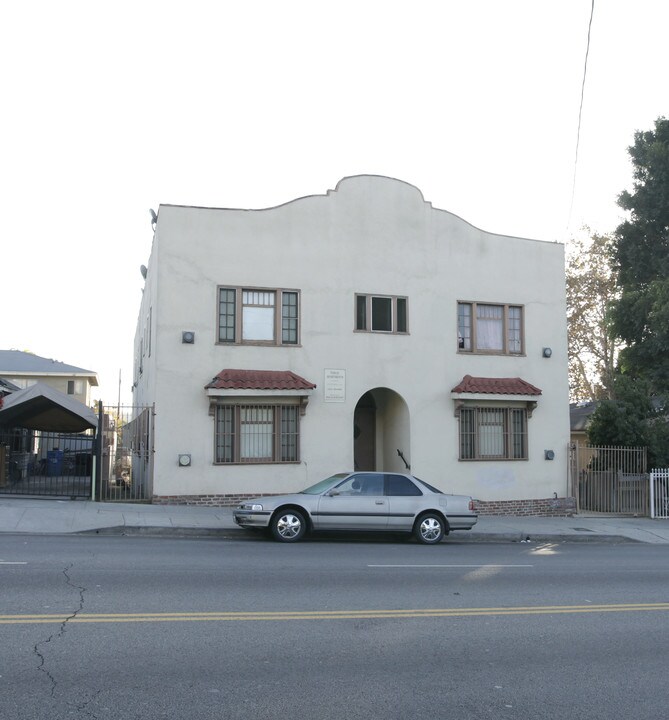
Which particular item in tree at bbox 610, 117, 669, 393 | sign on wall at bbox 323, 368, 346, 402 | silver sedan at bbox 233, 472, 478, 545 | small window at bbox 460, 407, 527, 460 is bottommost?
silver sedan at bbox 233, 472, 478, 545

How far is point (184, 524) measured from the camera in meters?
16.2

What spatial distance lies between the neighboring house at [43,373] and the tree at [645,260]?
2808cm

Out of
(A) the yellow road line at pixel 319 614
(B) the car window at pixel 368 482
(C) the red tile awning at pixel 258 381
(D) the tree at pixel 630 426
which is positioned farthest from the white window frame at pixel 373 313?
(A) the yellow road line at pixel 319 614

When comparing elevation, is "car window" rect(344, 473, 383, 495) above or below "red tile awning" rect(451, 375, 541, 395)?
below

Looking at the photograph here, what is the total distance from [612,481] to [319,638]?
1765 centimetres

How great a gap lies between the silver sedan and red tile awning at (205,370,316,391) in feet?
14.0

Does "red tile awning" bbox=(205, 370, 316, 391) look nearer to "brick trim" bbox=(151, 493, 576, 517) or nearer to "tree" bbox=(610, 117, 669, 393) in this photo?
"brick trim" bbox=(151, 493, 576, 517)

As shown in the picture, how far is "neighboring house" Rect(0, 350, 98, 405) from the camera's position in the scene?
43.5 meters

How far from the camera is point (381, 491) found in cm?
1548

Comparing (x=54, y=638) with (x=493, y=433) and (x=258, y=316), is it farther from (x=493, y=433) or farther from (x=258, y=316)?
(x=493, y=433)

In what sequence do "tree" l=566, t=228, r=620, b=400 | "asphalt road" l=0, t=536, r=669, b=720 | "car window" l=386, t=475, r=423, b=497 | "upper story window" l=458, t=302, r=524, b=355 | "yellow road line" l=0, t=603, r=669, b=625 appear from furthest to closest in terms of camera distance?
"tree" l=566, t=228, r=620, b=400 < "upper story window" l=458, t=302, r=524, b=355 < "car window" l=386, t=475, r=423, b=497 < "yellow road line" l=0, t=603, r=669, b=625 < "asphalt road" l=0, t=536, r=669, b=720

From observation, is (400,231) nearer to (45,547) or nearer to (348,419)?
(348,419)

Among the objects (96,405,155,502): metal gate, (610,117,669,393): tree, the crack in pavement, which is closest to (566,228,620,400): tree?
(610,117,669,393): tree

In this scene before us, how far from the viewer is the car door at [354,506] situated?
49.1 ft
